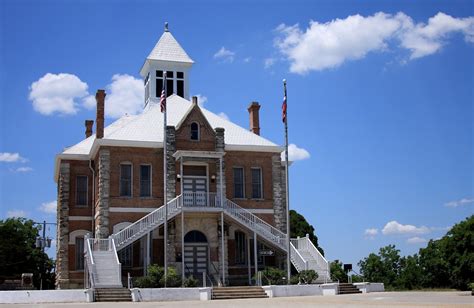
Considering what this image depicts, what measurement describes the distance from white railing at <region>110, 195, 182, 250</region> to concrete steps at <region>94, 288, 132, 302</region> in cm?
426

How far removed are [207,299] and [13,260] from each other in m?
33.4

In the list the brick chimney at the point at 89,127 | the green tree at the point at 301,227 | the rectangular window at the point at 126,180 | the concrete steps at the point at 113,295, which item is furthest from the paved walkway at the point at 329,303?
the green tree at the point at 301,227

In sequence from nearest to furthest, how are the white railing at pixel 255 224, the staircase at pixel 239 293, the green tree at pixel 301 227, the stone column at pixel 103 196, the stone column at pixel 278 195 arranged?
the staircase at pixel 239 293 → the stone column at pixel 103 196 → the white railing at pixel 255 224 → the stone column at pixel 278 195 → the green tree at pixel 301 227

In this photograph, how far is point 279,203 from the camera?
40.0 metres

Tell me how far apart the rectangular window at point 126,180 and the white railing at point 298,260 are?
31.6 feet

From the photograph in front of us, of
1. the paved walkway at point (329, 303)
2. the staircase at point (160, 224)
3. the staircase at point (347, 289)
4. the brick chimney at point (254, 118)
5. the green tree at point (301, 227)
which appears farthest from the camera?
the green tree at point (301, 227)

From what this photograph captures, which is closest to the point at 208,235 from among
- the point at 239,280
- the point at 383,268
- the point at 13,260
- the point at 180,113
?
the point at 239,280

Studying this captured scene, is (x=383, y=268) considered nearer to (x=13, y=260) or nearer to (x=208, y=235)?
(x=208, y=235)

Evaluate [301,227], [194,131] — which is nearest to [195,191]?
[194,131]

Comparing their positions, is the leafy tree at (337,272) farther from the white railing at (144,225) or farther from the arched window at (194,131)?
the arched window at (194,131)

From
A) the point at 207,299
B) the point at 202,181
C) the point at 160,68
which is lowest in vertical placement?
the point at 207,299

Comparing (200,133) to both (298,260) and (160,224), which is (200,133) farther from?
(298,260)

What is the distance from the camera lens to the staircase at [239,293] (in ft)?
99.9

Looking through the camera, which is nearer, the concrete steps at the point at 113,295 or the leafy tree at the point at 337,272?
the concrete steps at the point at 113,295
